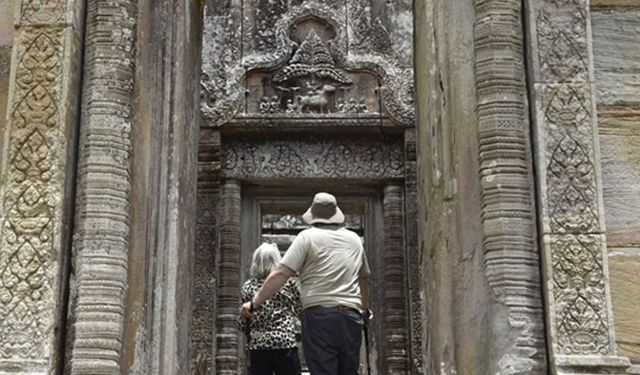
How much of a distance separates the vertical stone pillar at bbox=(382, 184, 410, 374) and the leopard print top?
3707 millimetres

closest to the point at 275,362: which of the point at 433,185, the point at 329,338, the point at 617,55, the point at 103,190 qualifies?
the point at 329,338

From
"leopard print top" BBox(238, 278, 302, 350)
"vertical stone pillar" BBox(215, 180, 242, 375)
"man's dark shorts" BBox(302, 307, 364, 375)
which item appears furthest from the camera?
"vertical stone pillar" BBox(215, 180, 242, 375)

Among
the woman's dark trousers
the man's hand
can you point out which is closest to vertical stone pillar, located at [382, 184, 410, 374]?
the woman's dark trousers

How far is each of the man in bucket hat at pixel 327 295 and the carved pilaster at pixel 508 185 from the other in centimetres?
129

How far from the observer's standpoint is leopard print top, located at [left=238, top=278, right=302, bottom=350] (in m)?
7.13

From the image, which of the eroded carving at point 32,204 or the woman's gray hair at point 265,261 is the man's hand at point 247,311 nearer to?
the woman's gray hair at point 265,261

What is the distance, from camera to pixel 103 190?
16.8 ft

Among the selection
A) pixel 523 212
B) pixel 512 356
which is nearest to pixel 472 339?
pixel 512 356

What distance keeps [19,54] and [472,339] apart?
2.83 meters

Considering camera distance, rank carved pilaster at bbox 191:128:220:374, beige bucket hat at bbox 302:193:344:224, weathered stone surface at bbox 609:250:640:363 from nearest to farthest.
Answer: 1. weathered stone surface at bbox 609:250:640:363
2. beige bucket hat at bbox 302:193:344:224
3. carved pilaster at bbox 191:128:220:374

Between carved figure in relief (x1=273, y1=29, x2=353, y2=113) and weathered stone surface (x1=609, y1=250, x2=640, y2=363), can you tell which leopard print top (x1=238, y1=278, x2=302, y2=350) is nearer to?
weathered stone surface (x1=609, y1=250, x2=640, y2=363)

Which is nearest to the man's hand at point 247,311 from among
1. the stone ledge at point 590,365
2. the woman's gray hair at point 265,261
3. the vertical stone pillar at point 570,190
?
the woman's gray hair at point 265,261

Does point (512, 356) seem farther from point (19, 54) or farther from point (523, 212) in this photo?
point (19, 54)

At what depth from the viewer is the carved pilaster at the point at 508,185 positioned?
4879 millimetres
